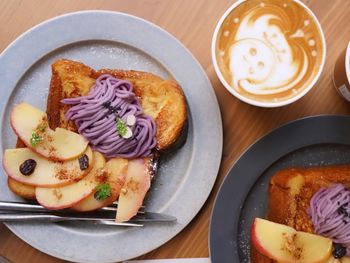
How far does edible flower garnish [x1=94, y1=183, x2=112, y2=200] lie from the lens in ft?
5.36

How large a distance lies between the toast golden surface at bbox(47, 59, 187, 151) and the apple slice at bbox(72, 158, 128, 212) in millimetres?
132

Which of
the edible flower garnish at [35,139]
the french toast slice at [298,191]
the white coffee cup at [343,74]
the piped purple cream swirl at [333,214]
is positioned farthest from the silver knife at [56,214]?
the white coffee cup at [343,74]

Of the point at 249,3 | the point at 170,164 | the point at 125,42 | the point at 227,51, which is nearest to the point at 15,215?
the point at 170,164

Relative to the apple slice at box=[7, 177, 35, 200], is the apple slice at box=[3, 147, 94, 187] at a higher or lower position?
higher

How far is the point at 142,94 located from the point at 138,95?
13 mm

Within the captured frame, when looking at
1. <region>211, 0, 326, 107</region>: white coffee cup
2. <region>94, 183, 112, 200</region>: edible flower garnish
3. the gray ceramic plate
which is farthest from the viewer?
the gray ceramic plate

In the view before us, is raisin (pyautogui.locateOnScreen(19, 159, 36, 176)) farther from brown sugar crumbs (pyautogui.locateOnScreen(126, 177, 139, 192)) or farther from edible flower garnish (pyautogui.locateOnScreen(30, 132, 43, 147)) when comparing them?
brown sugar crumbs (pyautogui.locateOnScreen(126, 177, 139, 192))

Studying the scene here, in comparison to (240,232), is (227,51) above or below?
above

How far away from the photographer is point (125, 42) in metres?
1.76

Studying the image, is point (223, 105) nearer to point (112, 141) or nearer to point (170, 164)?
point (170, 164)

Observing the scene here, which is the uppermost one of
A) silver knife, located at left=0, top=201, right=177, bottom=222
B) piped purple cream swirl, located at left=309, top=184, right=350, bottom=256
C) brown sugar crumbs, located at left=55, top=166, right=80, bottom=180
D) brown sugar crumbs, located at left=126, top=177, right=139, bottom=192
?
piped purple cream swirl, located at left=309, top=184, right=350, bottom=256

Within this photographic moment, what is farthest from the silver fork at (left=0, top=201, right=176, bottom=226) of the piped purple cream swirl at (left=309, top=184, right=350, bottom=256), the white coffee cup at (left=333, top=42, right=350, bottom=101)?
the white coffee cup at (left=333, top=42, right=350, bottom=101)

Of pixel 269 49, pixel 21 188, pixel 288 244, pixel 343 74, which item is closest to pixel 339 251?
pixel 288 244

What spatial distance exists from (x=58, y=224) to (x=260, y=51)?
0.84m
